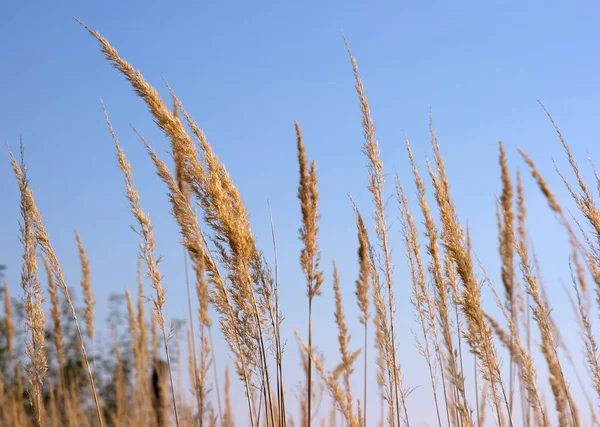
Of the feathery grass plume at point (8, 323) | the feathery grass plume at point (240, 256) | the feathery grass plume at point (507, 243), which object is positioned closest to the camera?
the feathery grass plume at point (240, 256)

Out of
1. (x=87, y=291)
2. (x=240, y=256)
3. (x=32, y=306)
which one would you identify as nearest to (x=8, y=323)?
(x=87, y=291)

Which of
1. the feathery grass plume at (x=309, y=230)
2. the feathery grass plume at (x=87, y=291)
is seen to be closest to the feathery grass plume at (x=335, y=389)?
the feathery grass plume at (x=309, y=230)

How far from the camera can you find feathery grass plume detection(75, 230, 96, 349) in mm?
4707

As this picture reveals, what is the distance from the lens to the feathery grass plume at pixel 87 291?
4.71 metres

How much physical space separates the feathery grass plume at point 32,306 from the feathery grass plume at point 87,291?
1.44 metres

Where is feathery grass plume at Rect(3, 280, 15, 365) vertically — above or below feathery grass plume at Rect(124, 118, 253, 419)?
above

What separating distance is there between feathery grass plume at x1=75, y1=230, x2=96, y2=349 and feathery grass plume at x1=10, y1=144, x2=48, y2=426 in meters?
1.44

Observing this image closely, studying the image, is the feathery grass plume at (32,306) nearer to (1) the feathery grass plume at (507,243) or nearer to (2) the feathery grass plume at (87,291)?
(2) the feathery grass plume at (87,291)

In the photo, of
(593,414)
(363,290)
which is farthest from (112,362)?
(593,414)

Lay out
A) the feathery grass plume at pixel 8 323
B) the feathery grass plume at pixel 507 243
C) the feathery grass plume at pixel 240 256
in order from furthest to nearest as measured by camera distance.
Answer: the feathery grass plume at pixel 8 323 → the feathery grass plume at pixel 507 243 → the feathery grass plume at pixel 240 256

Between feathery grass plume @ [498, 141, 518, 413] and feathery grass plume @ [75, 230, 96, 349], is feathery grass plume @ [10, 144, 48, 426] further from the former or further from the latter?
feathery grass plume @ [498, 141, 518, 413]

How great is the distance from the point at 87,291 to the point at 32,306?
5.12ft

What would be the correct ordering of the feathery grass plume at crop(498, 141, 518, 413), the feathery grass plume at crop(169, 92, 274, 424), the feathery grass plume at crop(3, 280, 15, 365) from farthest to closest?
the feathery grass plume at crop(3, 280, 15, 365)
the feathery grass plume at crop(498, 141, 518, 413)
the feathery grass plume at crop(169, 92, 274, 424)

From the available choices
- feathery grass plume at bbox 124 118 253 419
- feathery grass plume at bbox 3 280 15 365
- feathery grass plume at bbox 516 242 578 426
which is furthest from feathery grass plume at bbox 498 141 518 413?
feathery grass plume at bbox 3 280 15 365
